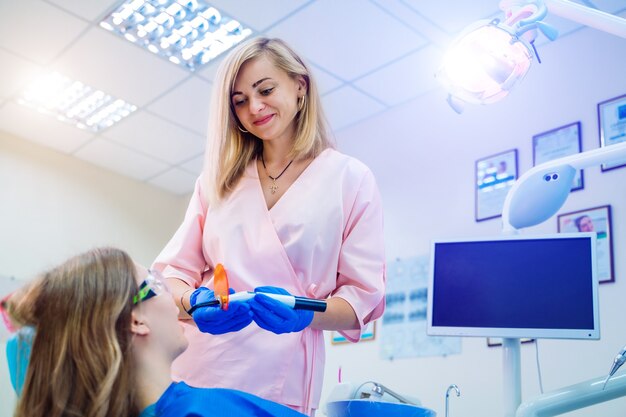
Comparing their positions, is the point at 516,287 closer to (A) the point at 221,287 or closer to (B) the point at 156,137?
(A) the point at 221,287

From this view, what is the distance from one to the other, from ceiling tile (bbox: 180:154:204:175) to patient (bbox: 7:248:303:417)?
3332 mm

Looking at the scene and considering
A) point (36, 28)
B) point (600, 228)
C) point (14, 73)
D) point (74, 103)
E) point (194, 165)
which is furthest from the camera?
point (194, 165)

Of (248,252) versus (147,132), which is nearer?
(248,252)

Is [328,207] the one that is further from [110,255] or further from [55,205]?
[55,205]

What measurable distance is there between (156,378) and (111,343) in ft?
0.43

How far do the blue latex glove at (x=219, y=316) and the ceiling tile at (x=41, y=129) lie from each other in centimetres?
318

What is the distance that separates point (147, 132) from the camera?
169 inches

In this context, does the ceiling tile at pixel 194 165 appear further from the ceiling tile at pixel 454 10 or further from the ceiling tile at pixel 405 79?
the ceiling tile at pixel 454 10

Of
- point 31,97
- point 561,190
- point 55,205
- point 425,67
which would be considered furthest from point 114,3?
point 561,190

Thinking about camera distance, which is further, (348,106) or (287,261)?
(348,106)

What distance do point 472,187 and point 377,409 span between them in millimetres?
1896

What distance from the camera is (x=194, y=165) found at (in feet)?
15.4

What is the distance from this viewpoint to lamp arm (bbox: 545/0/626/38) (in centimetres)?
162

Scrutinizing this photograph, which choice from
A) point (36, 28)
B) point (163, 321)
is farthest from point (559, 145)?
point (36, 28)
